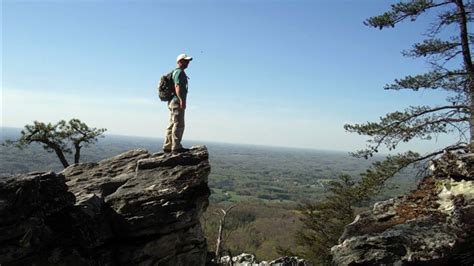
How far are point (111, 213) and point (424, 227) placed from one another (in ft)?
24.3

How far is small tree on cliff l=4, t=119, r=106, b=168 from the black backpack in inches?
546

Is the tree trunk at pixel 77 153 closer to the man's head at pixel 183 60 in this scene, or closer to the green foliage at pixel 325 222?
the man's head at pixel 183 60

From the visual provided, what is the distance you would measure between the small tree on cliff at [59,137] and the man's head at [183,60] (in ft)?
48.3

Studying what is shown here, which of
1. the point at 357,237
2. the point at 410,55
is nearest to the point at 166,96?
the point at 357,237

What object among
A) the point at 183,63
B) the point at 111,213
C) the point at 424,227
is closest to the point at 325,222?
the point at 183,63

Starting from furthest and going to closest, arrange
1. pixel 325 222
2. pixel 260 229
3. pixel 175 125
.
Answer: pixel 260 229 < pixel 325 222 < pixel 175 125

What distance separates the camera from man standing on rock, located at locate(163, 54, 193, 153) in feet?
38.6

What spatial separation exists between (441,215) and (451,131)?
8129 mm

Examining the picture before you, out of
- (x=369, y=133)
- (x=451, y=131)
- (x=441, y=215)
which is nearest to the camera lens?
(x=441, y=215)

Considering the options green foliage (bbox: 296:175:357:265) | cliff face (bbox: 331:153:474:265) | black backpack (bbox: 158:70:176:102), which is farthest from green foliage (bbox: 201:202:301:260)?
cliff face (bbox: 331:153:474:265)

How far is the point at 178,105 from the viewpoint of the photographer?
12047 mm

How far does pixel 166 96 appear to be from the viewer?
12.3 meters

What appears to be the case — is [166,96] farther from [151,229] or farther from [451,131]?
[451,131]

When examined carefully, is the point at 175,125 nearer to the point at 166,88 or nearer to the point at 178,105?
the point at 178,105
